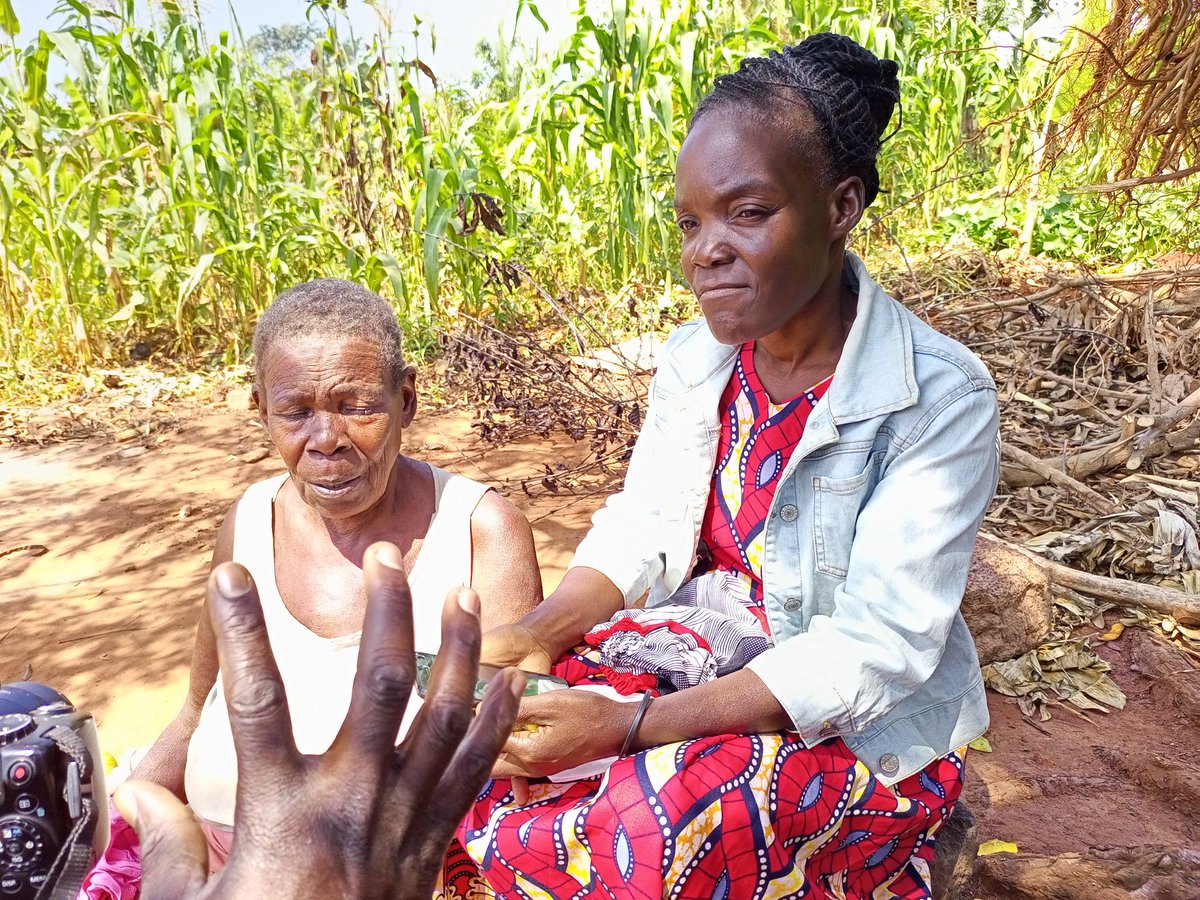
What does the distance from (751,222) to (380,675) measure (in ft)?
3.82

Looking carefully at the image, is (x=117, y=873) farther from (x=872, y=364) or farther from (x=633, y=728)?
(x=872, y=364)

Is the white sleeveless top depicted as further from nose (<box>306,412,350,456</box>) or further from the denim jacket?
the denim jacket

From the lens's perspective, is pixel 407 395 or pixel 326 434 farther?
pixel 407 395

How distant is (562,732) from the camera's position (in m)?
1.43

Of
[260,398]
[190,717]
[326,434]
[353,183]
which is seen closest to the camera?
[326,434]

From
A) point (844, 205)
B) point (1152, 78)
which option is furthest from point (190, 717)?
point (1152, 78)

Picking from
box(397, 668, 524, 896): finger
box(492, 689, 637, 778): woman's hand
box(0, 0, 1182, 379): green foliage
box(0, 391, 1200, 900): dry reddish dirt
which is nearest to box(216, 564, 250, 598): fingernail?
box(397, 668, 524, 896): finger

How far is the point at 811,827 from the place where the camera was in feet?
4.82

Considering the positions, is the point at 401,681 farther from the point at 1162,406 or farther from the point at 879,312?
the point at 1162,406

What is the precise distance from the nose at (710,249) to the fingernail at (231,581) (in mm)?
1143

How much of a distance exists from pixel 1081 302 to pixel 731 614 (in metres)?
3.38

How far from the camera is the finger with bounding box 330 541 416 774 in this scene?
703mm

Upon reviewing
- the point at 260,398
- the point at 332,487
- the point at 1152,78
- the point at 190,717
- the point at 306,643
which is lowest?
the point at 190,717

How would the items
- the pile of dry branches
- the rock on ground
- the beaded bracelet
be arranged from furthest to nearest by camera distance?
the pile of dry branches < the rock on ground < the beaded bracelet
